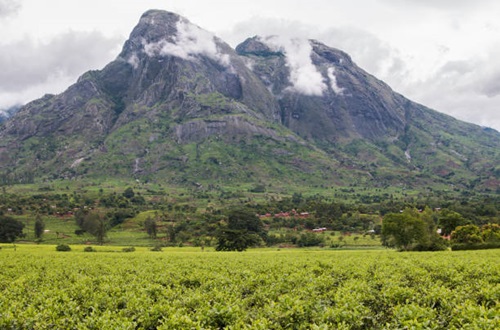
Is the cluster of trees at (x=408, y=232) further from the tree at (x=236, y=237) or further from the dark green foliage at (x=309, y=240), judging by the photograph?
the dark green foliage at (x=309, y=240)

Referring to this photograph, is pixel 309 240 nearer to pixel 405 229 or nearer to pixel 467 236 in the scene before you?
pixel 405 229

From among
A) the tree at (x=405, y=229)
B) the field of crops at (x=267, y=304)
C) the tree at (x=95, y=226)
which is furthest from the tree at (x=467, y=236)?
the tree at (x=95, y=226)

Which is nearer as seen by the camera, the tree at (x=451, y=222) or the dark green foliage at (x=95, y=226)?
the tree at (x=451, y=222)

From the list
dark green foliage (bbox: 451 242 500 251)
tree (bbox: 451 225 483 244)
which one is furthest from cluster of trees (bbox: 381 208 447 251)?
tree (bbox: 451 225 483 244)

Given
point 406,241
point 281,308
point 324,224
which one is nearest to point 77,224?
point 324,224

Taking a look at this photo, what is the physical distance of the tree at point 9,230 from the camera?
142 meters

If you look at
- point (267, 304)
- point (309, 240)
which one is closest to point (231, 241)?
point (309, 240)

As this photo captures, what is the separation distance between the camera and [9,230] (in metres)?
144

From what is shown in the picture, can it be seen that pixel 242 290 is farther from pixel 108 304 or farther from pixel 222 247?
pixel 222 247

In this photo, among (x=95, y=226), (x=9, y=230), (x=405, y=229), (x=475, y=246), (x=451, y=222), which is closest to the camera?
(x=475, y=246)

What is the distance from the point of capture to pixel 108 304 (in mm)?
21500

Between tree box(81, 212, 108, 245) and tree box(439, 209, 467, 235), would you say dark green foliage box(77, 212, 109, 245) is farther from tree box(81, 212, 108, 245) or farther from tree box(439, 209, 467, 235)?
tree box(439, 209, 467, 235)

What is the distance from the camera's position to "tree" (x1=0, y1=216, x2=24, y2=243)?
14150cm

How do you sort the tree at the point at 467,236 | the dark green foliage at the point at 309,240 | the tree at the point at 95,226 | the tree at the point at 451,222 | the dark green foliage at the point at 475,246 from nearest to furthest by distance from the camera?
the dark green foliage at the point at 475,246
the tree at the point at 467,236
the tree at the point at 451,222
the dark green foliage at the point at 309,240
the tree at the point at 95,226
